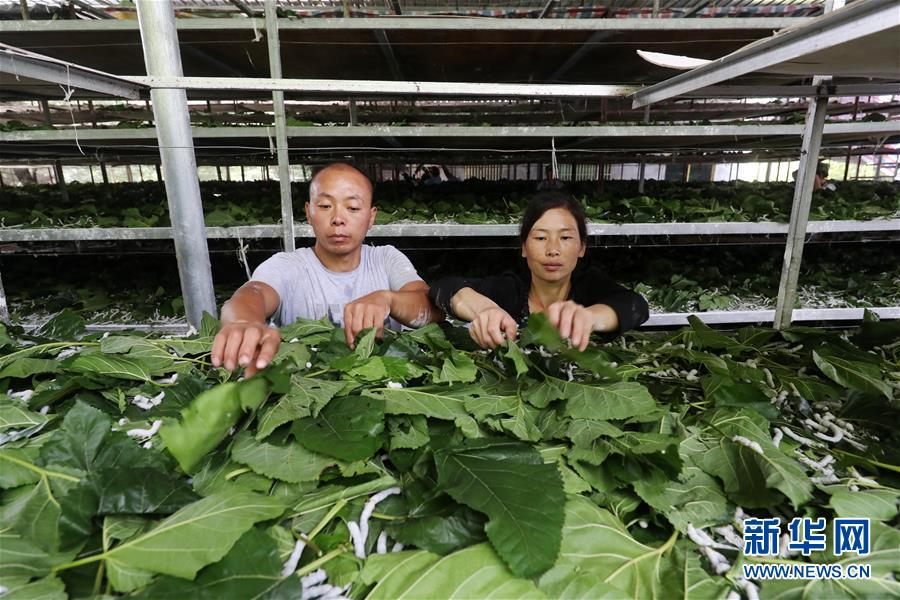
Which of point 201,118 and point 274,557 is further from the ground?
point 201,118

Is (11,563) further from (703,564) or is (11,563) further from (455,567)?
(703,564)

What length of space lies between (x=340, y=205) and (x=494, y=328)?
22.1 inches

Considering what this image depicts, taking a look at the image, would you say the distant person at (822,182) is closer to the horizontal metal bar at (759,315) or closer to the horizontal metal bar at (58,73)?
the horizontal metal bar at (759,315)

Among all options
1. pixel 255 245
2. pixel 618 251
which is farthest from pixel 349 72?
pixel 618 251

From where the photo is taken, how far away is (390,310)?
3.84 feet

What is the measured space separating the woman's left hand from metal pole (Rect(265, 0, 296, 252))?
170 centimetres

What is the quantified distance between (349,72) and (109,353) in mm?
3021

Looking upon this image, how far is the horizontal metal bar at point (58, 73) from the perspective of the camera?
2.49 feet

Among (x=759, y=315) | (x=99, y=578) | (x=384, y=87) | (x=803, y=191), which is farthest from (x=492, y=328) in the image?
(x=759, y=315)

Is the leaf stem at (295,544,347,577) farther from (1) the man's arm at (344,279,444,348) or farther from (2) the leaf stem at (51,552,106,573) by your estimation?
(1) the man's arm at (344,279,444,348)

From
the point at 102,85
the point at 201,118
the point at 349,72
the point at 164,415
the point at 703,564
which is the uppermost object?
the point at 349,72

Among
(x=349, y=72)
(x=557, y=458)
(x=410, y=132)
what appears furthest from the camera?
(x=349, y=72)

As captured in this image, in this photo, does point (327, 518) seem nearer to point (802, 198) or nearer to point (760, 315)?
point (802, 198)

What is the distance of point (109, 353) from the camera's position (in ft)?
2.77
